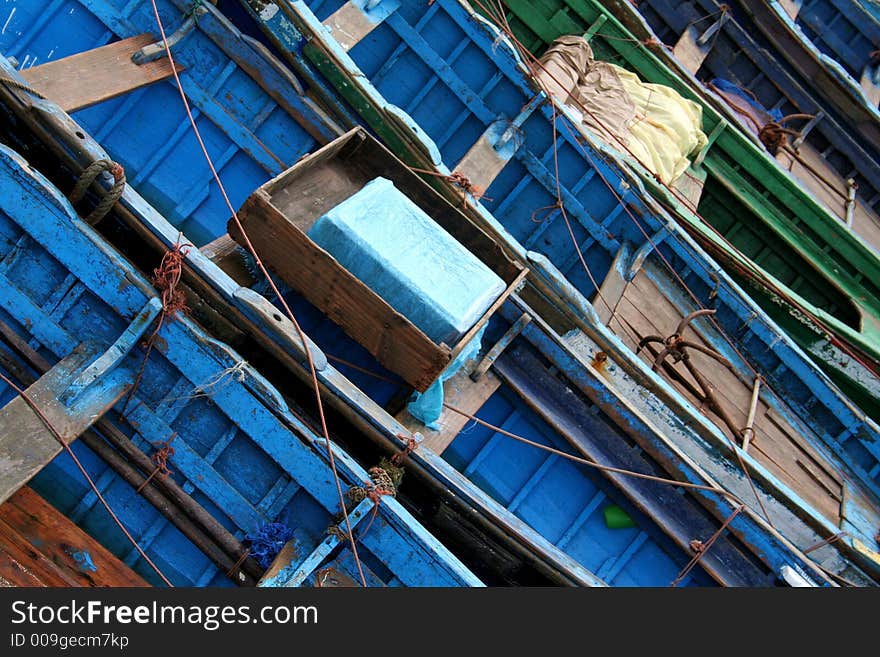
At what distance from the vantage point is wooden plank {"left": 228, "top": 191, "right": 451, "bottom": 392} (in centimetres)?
425

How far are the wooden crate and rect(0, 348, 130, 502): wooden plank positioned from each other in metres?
1.12

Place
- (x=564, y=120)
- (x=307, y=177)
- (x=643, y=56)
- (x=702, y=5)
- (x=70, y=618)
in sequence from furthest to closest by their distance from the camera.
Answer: (x=702, y=5), (x=643, y=56), (x=564, y=120), (x=307, y=177), (x=70, y=618)

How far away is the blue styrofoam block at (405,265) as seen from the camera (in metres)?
4.37

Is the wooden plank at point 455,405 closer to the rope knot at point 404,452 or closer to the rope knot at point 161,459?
the rope knot at point 404,452

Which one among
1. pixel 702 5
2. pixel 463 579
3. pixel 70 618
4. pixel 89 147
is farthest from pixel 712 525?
pixel 702 5

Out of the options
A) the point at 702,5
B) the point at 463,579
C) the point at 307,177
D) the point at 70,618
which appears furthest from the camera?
the point at 702,5

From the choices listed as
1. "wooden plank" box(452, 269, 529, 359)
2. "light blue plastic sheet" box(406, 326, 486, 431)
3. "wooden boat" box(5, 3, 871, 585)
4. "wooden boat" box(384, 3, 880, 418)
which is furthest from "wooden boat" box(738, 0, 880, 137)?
"light blue plastic sheet" box(406, 326, 486, 431)

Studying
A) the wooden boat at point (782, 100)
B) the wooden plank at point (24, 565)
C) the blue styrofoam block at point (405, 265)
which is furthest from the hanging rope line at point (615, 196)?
the wooden plank at point (24, 565)

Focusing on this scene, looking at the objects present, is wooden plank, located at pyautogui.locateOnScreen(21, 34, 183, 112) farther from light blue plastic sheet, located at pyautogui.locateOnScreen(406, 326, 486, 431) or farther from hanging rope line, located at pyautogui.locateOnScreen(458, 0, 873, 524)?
hanging rope line, located at pyautogui.locateOnScreen(458, 0, 873, 524)

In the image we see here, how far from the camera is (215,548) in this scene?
4.24 m

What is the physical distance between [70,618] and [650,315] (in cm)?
492

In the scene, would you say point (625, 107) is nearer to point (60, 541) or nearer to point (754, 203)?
point (754, 203)

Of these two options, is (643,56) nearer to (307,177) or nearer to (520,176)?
(520,176)

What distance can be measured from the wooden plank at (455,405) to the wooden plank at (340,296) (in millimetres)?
409
